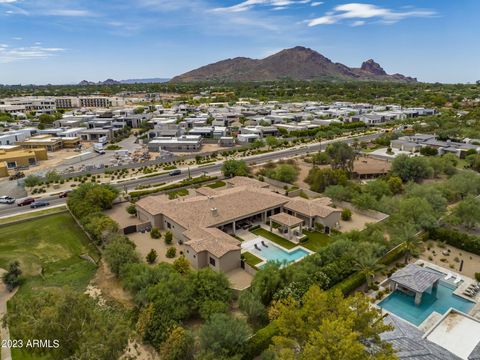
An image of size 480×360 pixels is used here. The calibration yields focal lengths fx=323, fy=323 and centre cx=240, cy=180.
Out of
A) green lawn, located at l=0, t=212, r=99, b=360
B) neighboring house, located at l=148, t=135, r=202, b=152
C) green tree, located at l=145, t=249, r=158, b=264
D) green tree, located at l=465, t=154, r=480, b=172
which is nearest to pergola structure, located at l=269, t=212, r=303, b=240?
green tree, located at l=145, t=249, r=158, b=264

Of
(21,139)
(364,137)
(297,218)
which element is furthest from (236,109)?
(297,218)

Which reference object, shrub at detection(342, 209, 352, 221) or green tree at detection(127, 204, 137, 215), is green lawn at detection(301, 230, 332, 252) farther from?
green tree at detection(127, 204, 137, 215)

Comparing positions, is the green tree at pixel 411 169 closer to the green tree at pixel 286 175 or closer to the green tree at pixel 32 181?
the green tree at pixel 286 175

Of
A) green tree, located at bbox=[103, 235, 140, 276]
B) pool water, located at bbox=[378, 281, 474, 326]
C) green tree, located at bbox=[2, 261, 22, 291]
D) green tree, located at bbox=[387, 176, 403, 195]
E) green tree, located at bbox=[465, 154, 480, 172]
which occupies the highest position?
green tree, located at bbox=[465, 154, 480, 172]

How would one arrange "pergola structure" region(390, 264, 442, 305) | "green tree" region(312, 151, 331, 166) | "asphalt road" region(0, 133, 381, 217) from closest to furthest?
"pergola structure" region(390, 264, 442, 305)
"asphalt road" region(0, 133, 381, 217)
"green tree" region(312, 151, 331, 166)

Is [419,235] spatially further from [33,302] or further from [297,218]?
[33,302]

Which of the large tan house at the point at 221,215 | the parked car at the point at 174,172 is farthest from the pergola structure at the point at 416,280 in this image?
the parked car at the point at 174,172

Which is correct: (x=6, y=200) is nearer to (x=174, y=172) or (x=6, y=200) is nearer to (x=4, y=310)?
(x=174, y=172)
